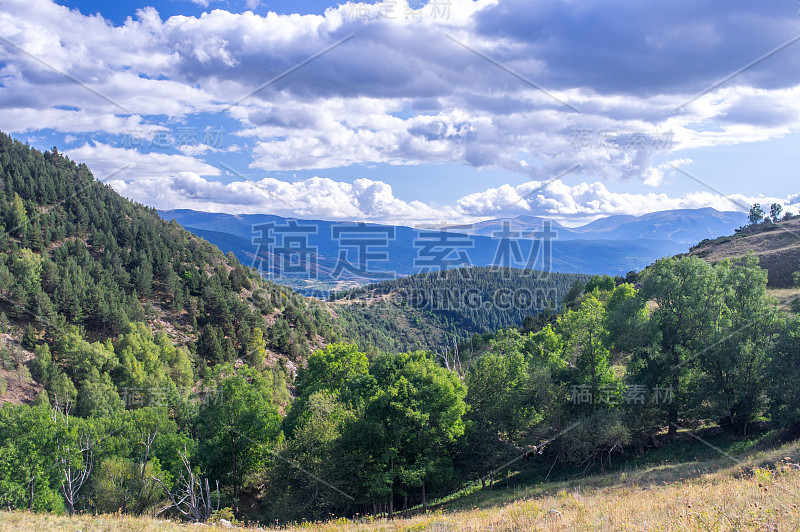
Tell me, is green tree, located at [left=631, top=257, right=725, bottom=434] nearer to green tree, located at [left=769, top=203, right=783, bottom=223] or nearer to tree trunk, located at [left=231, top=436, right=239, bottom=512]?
tree trunk, located at [left=231, top=436, right=239, bottom=512]

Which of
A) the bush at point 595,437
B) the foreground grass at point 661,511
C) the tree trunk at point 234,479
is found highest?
the foreground grass at point 661,511

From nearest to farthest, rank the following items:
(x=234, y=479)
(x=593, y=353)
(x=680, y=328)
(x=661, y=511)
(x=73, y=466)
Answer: (x=661, y=511) < (x=680, y=328) < (x=593, y=353) < (x=73, y=466) < (x=234, y=479)

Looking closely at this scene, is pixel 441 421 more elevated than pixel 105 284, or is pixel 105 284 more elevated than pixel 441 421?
pixel 105 284

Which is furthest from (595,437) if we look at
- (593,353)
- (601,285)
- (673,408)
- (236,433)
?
(601,285)

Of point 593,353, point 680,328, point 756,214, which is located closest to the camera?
point 680,328

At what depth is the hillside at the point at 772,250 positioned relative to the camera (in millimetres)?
61344

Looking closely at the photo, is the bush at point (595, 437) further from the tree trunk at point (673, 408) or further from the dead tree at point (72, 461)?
the dead tree at point (72, 461)

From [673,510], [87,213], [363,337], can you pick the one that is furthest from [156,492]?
[363,337]

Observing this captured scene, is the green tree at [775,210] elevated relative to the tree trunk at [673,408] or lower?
elevated

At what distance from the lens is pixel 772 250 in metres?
71.9

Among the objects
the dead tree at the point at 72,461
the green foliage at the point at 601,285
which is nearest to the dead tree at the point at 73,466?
the dead tree at the point at 72,461

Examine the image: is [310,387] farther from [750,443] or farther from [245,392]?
[750,443]

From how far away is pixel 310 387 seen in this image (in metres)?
40.2

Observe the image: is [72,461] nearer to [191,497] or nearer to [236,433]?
[236,433]
